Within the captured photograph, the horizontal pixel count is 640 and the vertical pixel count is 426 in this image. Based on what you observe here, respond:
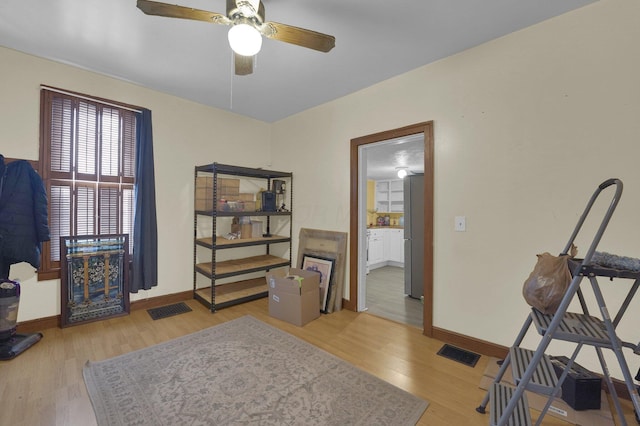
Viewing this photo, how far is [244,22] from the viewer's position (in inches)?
62.4

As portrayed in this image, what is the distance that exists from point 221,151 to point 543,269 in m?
3.77

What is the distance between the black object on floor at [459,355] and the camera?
215 cm

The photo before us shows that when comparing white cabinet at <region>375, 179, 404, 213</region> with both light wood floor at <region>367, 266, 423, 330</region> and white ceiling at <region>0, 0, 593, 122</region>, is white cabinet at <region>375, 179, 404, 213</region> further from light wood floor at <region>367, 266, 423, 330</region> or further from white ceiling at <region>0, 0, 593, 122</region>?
white ceiling at <region>0, 0, 593, 122</region>

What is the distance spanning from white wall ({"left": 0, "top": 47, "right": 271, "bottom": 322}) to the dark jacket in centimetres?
30

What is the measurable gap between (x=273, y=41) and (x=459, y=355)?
10.2 feet

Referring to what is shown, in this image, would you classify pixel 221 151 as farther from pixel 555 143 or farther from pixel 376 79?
pixel 555 143

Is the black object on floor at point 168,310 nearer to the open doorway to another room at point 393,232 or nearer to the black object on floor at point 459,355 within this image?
the open doorway to another room at point 393,232

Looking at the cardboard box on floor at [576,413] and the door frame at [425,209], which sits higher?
the door frame at [425,209]

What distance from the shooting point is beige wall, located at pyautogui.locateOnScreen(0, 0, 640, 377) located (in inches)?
69.6

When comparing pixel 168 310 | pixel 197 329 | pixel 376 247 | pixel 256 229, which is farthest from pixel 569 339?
pixel 376 247

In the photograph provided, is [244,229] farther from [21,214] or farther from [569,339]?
[569,339]

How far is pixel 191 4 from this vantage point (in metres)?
1.88

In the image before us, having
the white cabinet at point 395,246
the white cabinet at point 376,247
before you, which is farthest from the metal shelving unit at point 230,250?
the white cabinet at point 395,246

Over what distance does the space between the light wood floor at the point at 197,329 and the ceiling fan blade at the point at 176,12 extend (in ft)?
7.85
